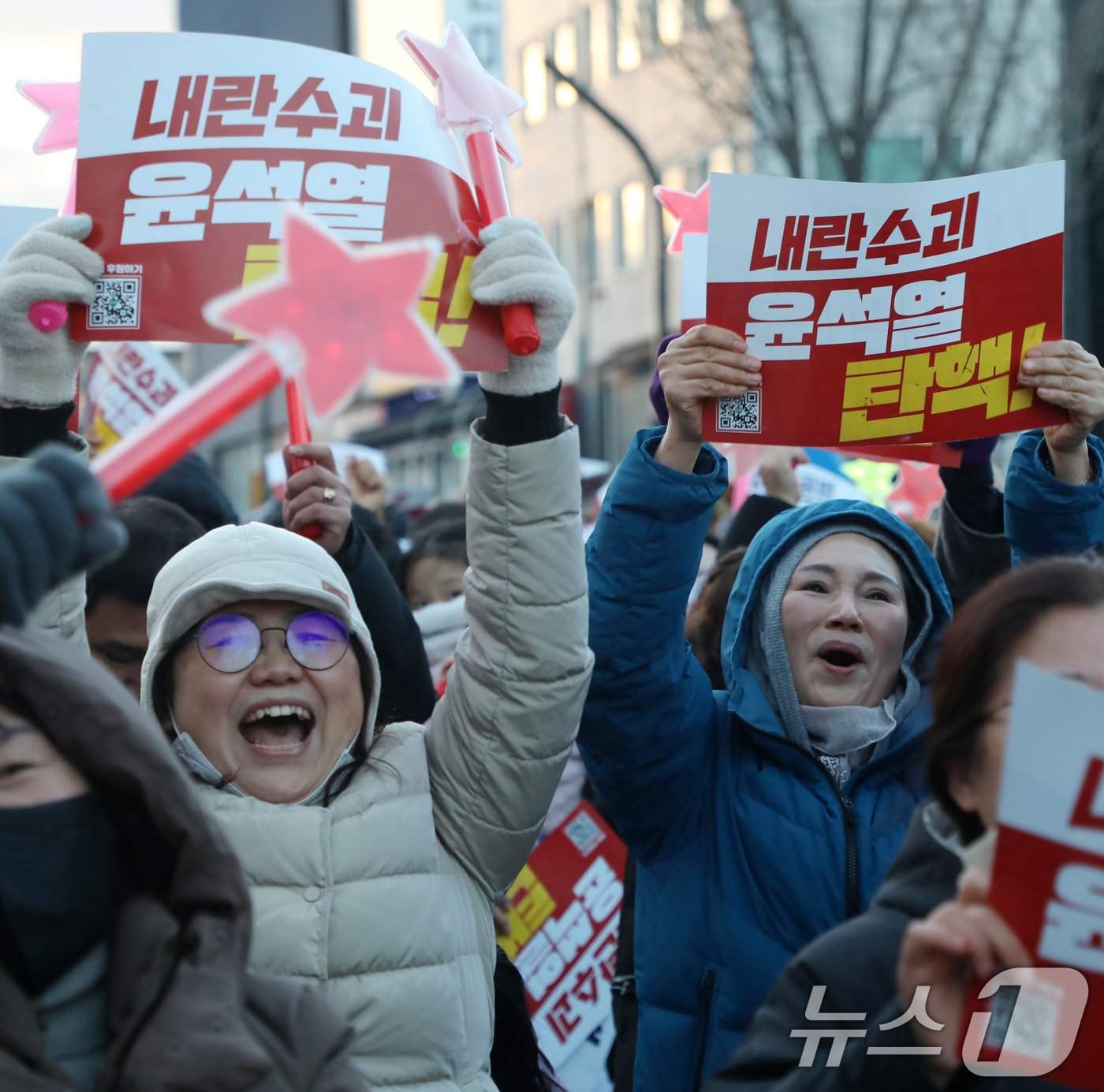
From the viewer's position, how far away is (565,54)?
27.3 metres

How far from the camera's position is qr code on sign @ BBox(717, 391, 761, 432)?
293 centimetres

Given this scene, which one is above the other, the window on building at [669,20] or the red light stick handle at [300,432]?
the window on building at [669,20]

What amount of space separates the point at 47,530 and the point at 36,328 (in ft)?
3.58

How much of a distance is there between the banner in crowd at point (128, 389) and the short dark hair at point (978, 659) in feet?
12.3

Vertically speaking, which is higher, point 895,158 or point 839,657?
point 895,158

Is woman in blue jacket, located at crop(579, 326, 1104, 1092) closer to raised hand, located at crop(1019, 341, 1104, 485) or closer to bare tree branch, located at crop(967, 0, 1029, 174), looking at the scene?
raised hand, located at crop(1019, 341, 1104, 485)

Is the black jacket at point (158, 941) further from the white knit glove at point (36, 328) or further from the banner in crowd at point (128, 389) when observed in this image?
the banner in crowd at point (128, 389)

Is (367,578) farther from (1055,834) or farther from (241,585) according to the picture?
(1055,834)

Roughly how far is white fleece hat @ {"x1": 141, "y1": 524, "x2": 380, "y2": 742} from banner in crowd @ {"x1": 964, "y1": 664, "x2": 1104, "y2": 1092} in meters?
1.32

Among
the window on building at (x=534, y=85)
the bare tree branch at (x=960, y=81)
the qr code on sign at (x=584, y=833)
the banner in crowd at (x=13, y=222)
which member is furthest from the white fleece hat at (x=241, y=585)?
the window on building at (x=534, y=85)

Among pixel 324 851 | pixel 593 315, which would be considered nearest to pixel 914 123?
pixel 593 315

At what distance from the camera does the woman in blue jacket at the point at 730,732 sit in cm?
273

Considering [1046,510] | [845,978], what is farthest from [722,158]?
[845,978]

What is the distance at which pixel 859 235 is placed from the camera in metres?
3.04
